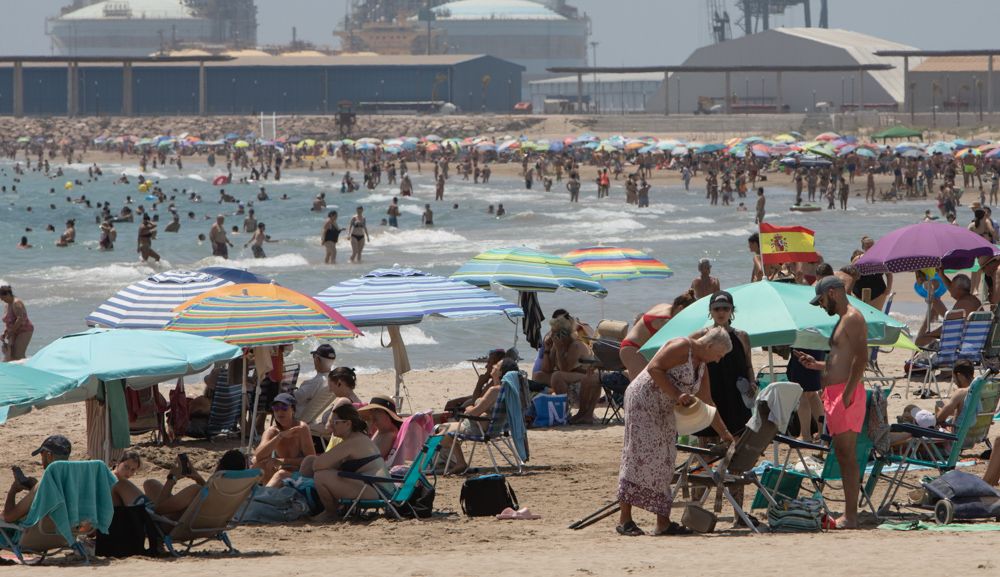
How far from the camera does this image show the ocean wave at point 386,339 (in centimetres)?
1723

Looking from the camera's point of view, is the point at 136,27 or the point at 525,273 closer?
the point at 525,273

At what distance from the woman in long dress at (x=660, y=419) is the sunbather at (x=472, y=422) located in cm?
218

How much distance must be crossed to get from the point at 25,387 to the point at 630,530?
3.04 m

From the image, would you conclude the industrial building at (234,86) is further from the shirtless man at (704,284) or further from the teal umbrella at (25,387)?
the teal umbrella at (25,387)

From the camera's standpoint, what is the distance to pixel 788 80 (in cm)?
8881

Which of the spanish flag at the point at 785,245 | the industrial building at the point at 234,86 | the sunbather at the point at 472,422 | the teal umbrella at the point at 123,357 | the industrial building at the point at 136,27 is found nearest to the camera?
the teal umbrella at the point at 123,357

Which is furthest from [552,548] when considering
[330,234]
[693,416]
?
[330,234]

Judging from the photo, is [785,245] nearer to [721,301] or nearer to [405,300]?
[405,300]

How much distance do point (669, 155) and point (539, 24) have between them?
296 ft

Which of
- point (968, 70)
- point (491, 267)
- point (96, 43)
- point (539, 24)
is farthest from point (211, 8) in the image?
point (491, 267)

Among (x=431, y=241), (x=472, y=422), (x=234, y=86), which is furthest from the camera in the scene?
(x=234, y=86)

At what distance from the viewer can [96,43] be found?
6526 inches

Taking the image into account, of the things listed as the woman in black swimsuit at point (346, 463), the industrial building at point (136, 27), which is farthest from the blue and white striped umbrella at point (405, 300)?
the industrial building at point (136, 27)

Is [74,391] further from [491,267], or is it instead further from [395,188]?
[395,188]
